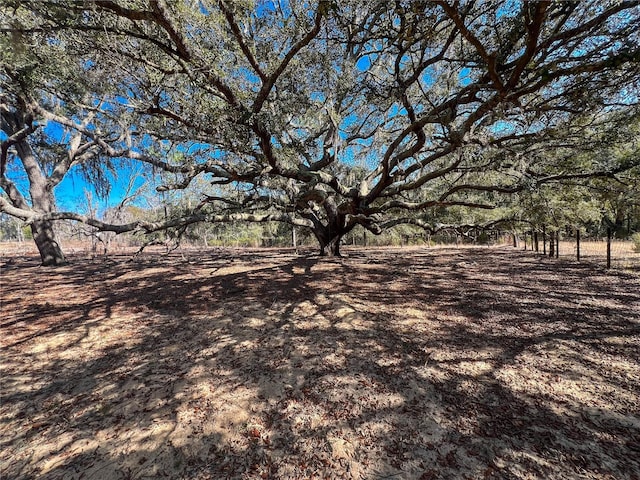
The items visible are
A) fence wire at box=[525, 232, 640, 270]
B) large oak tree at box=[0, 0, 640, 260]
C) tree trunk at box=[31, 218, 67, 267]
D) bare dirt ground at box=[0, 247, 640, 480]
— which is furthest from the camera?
tree trunk at box=[31, 218, 67, 267]

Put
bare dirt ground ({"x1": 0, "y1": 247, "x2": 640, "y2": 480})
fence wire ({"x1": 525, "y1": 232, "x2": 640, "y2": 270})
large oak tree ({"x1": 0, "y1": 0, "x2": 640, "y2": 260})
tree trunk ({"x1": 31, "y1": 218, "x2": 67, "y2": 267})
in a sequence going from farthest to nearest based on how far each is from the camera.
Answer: tree trunk ({"x1": 31, "y1": 218, "x2": 67, "y2": 267})
fence wire ({"x1": 525, "y1": 232, "x2": 640, "y2": 270})
large oak tree ({"x1": 0, "y1": 0, "x2": 640, "y2": 260})
bare dirt ground ({"x1": 0, "y1": 247, "x2": 640, "y2": 480})

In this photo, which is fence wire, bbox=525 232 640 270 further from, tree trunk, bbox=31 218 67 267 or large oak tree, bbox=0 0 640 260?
tree trunk, bbox=31 218 67 267

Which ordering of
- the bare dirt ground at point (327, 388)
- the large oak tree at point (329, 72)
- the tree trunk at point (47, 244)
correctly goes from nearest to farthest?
1. the bare dirt ground at point (327, 388)
2. the large oak tree at point (329, 72)
3. the tree trunk at point (47, 244)

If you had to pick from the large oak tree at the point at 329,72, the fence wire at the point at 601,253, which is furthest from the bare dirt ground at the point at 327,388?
the fence wire at the point at 601,253

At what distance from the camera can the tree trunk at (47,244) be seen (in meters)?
9.65

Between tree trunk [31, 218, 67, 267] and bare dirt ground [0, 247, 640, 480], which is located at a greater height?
tree trunk [31, 218, 67, 267]

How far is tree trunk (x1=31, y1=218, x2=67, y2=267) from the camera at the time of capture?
9648 millimetres

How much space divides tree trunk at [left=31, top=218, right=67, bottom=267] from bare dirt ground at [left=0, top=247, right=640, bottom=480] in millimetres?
6607

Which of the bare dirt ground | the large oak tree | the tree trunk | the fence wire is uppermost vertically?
the large oak tree

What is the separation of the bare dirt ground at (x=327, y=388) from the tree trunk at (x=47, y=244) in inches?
260

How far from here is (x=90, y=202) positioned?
51.8ft

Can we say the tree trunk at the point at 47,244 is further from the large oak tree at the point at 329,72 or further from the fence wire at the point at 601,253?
the fence wire at the point at 601,253

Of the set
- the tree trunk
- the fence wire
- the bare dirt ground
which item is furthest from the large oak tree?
the tree trunk

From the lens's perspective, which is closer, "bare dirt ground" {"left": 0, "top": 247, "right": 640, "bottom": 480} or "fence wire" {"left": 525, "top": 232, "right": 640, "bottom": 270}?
"bare dirt ground" {"left": 0, "top": 247, "right": 640, "bottom": 480}
